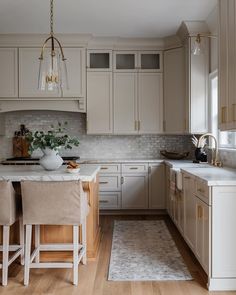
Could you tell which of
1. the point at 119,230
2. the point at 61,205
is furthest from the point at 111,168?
the point at 61,205

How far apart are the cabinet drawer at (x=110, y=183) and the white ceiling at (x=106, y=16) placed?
2.21 m

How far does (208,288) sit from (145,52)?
3.85 meters

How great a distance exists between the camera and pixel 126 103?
17.8ft

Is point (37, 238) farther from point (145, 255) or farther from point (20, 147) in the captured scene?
point (20, 147)

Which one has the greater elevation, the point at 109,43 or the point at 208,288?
the point at 109,43

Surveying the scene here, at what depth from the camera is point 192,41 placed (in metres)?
4.80

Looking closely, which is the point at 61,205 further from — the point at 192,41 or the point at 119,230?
the point at 192,41

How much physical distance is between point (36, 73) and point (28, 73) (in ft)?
0.40

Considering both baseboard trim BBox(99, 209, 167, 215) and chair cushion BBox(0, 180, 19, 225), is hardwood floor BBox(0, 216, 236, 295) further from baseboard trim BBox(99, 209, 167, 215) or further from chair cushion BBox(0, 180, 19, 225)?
baseboard trim BBox(99, 209, 167, 215)

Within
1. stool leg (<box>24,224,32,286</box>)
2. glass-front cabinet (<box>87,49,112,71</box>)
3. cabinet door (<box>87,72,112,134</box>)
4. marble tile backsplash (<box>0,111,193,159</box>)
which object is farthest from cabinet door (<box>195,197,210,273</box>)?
glass-front cabinet (<box>87,49,112,71</box>)

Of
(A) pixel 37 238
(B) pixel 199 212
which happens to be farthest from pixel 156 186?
(A) pixel 37 238

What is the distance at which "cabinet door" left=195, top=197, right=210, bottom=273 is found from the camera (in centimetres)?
265

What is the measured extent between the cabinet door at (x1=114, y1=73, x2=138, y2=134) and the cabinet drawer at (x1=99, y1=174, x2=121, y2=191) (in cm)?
74

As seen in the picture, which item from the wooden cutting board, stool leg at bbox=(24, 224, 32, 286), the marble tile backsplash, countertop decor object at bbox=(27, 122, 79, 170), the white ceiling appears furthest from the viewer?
the marble tile backsplash
